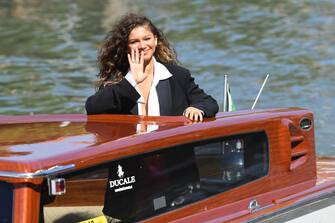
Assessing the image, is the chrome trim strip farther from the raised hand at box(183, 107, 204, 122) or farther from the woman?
the woman

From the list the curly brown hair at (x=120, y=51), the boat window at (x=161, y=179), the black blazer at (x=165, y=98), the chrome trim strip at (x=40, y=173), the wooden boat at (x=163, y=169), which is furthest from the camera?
the curly brown hair at (x=120, y=51)

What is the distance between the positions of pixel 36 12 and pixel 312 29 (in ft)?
33.2

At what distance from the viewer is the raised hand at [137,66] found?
5375 mm

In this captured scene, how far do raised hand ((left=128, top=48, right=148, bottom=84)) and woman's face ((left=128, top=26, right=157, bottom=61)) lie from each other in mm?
75

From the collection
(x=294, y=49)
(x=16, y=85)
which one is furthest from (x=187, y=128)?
(x=294, y=49)

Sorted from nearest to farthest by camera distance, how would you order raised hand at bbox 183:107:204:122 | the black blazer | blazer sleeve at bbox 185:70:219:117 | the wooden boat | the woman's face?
the wooden boat < raised hand at bbox 183:107:204:122 < blazer sleeve at bbox 185:70:219:117 < the black blazer < the woman's face

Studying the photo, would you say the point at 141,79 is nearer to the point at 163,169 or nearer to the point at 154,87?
the point at 154,87

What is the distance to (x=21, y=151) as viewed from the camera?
409 centimetres

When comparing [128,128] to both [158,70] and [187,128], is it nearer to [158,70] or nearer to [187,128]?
[187,128]

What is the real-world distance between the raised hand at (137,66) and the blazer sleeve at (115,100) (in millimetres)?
92

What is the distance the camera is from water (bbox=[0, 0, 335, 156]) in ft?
50.5

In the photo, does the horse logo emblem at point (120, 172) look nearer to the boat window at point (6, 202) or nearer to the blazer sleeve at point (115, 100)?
the boat window at point (6, 202)

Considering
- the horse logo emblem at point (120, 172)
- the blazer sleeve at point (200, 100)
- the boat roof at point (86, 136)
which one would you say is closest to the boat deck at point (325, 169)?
the boat roof at point (86, 136)

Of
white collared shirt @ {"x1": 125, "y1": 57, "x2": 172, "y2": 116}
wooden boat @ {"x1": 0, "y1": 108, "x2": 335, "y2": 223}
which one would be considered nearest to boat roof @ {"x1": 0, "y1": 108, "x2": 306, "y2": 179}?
wooden boat @ {"x1": 0, "y1": 108, "x2": 335, "y2": 223}
